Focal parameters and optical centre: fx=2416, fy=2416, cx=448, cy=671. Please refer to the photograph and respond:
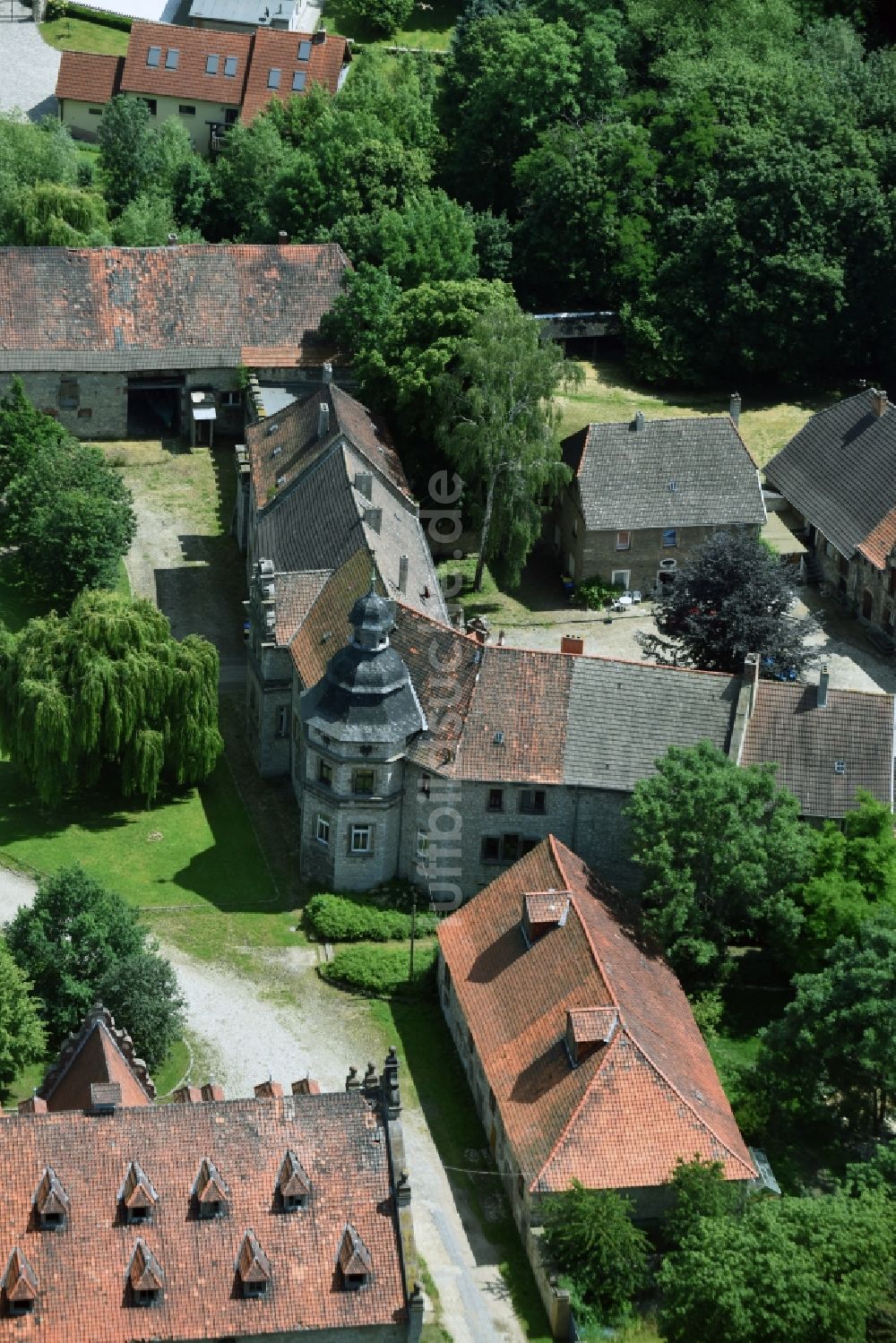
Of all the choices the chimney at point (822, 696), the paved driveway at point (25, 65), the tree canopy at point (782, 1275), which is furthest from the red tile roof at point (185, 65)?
the tree canopy at point (782, 1275)

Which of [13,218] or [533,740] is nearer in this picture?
[533,740]

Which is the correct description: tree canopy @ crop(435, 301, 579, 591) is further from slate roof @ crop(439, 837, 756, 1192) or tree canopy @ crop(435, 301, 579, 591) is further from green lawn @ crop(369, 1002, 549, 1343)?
green lawn @ crop(369, 1002, 549, 1343)

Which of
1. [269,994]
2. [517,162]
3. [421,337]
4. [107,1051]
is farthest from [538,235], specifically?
[107,1051]

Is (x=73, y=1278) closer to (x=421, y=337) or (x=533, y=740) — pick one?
(x=533, y=740)

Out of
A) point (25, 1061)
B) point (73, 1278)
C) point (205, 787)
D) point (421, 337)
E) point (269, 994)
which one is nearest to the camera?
point (73, 1278)

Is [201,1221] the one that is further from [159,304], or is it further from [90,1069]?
[159,304]

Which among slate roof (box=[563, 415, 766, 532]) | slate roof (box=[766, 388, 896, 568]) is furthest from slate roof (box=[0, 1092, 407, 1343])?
slate roof (box=[766, 388, 896, 568])

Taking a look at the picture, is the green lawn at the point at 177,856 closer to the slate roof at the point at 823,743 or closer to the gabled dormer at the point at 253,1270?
the slate roof at the point at 823,743

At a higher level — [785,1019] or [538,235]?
[538,235]
